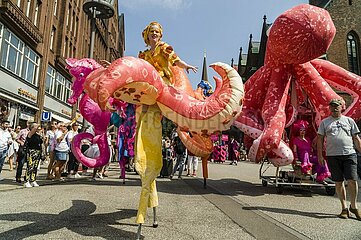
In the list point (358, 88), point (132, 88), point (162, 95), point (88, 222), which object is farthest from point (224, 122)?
point (358, 88)

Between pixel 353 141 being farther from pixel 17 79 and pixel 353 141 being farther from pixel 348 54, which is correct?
pixel 348 54

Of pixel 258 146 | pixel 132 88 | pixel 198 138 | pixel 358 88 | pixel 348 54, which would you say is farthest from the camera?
pixel 348 54

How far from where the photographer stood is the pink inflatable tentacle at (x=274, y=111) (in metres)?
6.09

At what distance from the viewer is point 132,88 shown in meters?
3.23

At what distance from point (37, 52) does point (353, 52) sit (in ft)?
98.9

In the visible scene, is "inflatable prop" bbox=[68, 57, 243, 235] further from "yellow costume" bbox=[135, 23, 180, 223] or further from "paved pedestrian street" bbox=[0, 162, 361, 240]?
"paved pedestrian street" bbox=[0, 162, 361, 240]

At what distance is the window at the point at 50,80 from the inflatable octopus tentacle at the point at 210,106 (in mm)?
21416

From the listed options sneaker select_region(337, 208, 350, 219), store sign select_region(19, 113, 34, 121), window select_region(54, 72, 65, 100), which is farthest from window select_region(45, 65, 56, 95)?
sneaker select_region(337, 208, 350, 219)

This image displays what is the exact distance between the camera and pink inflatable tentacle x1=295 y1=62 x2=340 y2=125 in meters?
6.49

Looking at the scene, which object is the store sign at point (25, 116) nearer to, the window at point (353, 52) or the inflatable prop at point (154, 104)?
the inflatable prop at point (154, 104)

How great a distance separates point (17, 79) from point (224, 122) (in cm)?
1743

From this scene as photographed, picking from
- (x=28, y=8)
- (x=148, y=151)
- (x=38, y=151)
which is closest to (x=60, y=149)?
(x=38, y=151)

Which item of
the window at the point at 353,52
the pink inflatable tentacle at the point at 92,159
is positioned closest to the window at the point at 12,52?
the pink inflatable tentacle at the point at 92,159

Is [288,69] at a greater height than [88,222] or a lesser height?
greater
